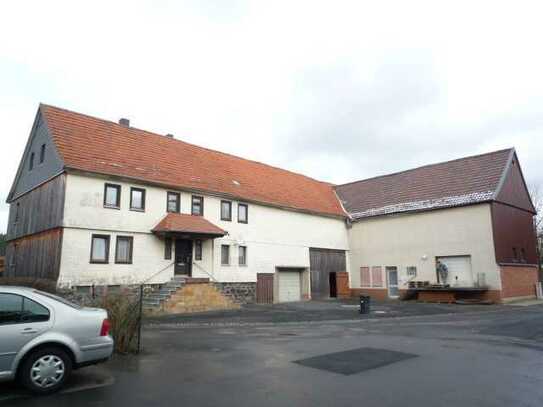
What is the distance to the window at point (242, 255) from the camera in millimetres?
26517

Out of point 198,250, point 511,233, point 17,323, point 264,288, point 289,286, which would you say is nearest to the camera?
point 17,323

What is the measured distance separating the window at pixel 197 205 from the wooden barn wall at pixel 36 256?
7.16m

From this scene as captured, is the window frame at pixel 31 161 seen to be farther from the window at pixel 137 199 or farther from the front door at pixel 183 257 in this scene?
the front door at pixel 183 257

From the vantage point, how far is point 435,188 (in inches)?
1216

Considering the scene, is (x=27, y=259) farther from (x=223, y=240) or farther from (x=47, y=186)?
(x=223, y=240)

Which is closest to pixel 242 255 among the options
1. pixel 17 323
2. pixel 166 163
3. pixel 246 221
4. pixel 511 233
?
pixel 246 221

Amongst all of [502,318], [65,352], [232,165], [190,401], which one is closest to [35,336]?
[65,352]

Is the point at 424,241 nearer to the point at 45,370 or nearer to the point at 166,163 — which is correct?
the point at 166,163

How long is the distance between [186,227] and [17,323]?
15871mm

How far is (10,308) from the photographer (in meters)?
A: 6.58

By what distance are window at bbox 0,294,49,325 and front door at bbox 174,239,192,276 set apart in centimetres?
1664

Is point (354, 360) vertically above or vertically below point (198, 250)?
below

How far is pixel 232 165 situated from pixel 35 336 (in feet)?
80.2

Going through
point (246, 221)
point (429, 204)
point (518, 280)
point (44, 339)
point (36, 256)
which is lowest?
point (44, 339)
